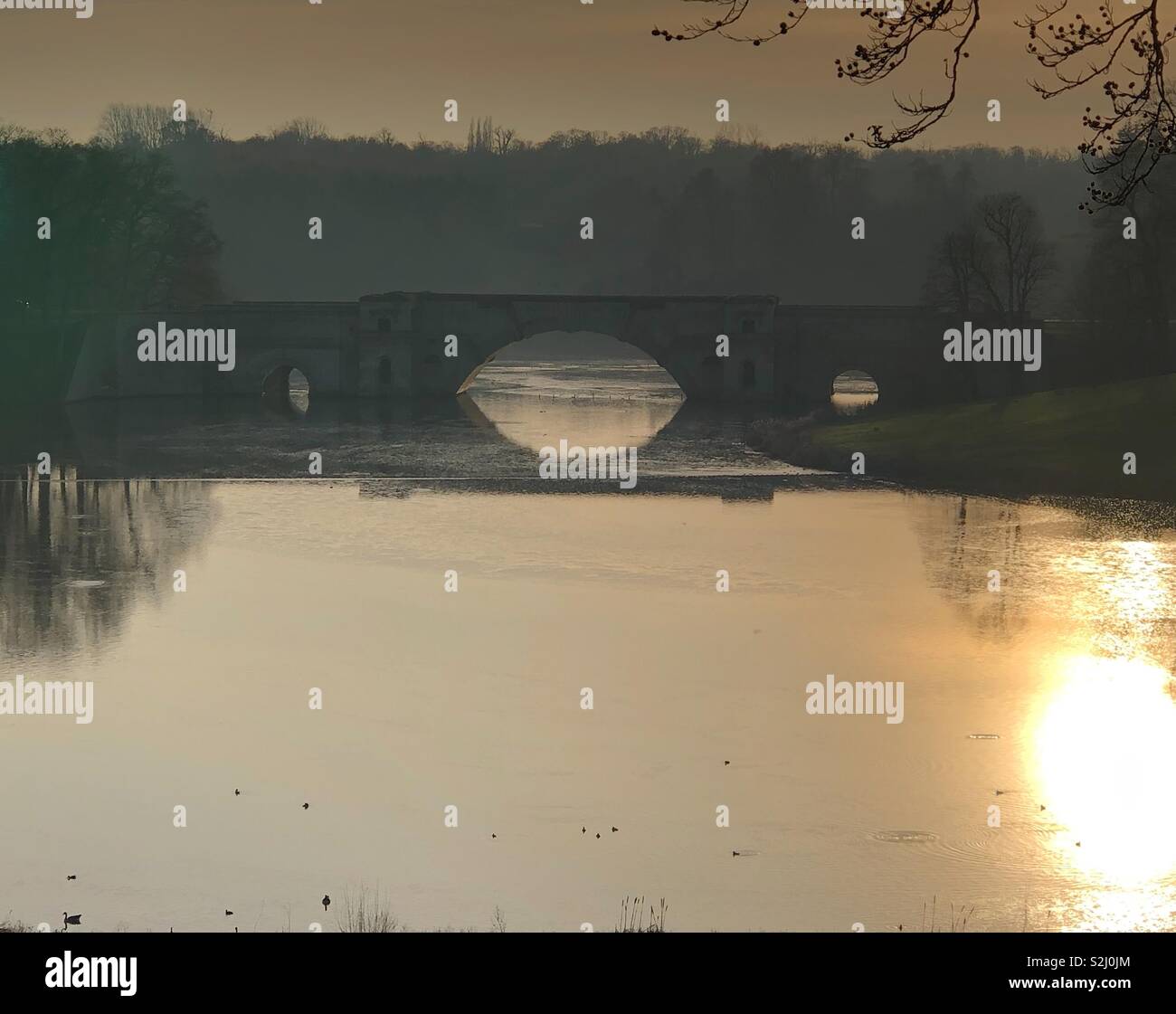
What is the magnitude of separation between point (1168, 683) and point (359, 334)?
77186 mm

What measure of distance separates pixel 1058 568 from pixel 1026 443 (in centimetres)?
2274

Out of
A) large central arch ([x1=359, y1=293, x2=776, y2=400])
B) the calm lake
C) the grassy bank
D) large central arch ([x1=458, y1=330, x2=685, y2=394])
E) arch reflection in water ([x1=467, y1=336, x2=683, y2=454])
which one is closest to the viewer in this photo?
the calm lake

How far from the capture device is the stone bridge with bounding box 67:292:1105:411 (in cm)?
9562

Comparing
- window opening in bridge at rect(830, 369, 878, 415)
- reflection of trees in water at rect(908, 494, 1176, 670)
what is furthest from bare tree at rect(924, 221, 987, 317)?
reflection of trees in water at rect(908, 494, 1176, 670)

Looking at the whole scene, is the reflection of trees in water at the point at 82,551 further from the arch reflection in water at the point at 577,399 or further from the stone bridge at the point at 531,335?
the stone bridge at the point at 531,335

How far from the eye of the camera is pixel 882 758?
23.5m

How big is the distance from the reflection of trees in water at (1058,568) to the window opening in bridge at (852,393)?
4089cm

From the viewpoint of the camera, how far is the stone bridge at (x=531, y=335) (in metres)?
95.6

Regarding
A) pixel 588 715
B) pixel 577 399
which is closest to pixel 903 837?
pixel 588 715

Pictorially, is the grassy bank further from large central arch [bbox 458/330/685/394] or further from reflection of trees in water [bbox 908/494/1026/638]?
large central arch [bbox 458/330/685/394]

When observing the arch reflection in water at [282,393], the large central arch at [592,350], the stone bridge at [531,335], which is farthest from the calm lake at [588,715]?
the large central arch at [592,350]

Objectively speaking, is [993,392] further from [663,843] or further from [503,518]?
[663,843]

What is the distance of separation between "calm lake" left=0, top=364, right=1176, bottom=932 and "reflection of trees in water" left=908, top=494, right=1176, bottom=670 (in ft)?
0.50

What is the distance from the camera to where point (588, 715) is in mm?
25625
